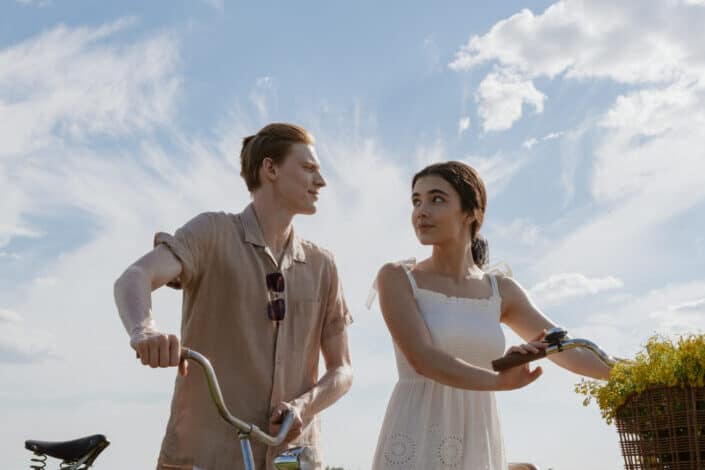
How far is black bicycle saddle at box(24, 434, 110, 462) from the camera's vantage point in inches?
146

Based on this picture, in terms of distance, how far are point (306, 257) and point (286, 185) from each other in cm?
35

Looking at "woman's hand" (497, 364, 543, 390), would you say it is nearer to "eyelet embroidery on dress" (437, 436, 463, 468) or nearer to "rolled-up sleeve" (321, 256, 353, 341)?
"eyelet embroidery on dress" (437, 436, 463, 468)

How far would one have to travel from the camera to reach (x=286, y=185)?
13.8 feet

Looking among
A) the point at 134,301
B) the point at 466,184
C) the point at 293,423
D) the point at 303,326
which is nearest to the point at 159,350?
the point at 134,301

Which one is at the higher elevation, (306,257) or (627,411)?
(306,257)

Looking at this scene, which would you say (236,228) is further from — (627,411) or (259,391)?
(627,411)

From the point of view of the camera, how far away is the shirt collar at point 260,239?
4.10 metres

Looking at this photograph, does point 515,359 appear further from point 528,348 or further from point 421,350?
point 421,350

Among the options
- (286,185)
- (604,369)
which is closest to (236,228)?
(286,185)

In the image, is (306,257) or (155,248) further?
(306,257)

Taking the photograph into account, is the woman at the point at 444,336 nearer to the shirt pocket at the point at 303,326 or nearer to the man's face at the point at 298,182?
the shirt pocket at the point at 303,326

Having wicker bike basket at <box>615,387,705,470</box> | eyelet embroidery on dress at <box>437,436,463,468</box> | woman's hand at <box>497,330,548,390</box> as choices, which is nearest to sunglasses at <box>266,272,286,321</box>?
eyelet embroidery on dress at <box>437,436,463,468</box>

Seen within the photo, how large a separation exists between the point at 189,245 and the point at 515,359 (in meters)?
1.46

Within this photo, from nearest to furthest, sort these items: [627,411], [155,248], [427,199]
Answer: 1. [627,411]
2. [155,248]
3. [427,199]
